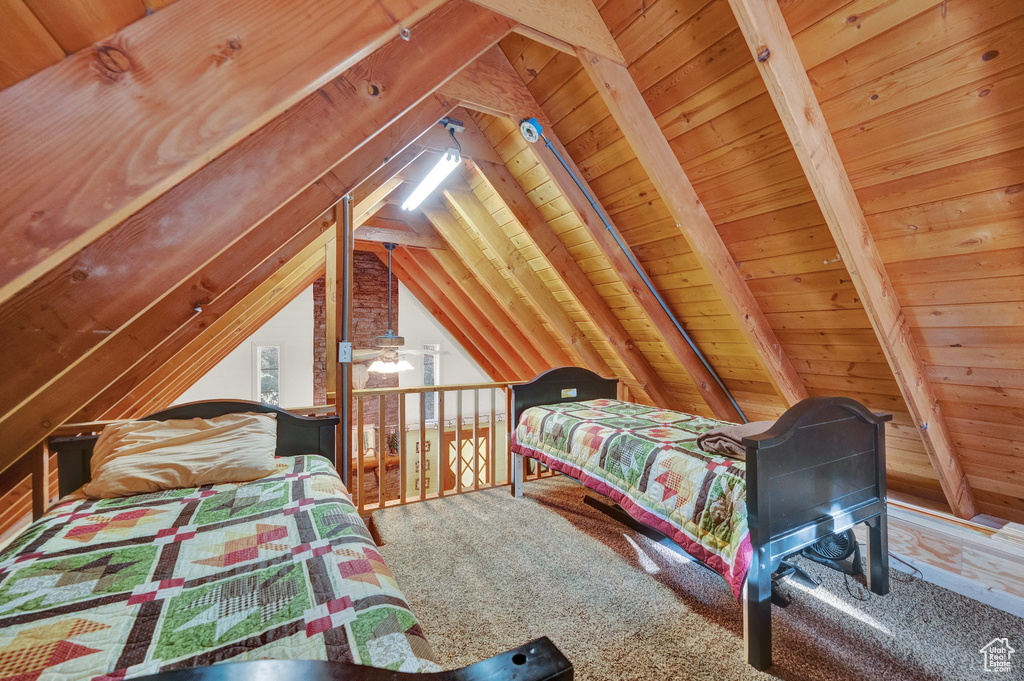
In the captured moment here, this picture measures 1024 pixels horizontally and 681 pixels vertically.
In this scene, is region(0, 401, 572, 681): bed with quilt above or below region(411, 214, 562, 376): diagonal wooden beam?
below

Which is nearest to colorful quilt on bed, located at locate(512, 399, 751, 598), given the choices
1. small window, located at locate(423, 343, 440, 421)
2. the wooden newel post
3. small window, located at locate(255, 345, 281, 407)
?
the wooden newel post

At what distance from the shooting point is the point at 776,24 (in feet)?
4.90

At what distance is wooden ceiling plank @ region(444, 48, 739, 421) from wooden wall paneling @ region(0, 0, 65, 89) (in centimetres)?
189

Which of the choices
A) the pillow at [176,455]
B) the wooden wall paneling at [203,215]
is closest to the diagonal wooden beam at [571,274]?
the wooden wall paneling at [203,215]

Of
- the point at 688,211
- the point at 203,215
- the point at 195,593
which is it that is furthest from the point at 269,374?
the point at 688,211

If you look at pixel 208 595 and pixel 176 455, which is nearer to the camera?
pixel 208 595

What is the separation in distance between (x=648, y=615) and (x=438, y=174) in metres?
2.59

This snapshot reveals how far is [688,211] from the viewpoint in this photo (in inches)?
89.3

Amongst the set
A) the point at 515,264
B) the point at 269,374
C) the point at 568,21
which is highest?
the point at 568,21

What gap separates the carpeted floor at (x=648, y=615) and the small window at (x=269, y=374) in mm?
4370

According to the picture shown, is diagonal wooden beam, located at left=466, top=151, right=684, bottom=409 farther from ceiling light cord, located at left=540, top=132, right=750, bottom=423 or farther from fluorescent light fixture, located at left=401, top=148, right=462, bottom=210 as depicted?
ceiling light cord, located at left=540, top=132, right=750, bottom=423

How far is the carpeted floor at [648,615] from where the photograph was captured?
160 centimetres

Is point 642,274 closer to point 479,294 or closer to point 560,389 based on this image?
point 560,389

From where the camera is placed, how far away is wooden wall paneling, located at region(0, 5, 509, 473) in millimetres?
1062
